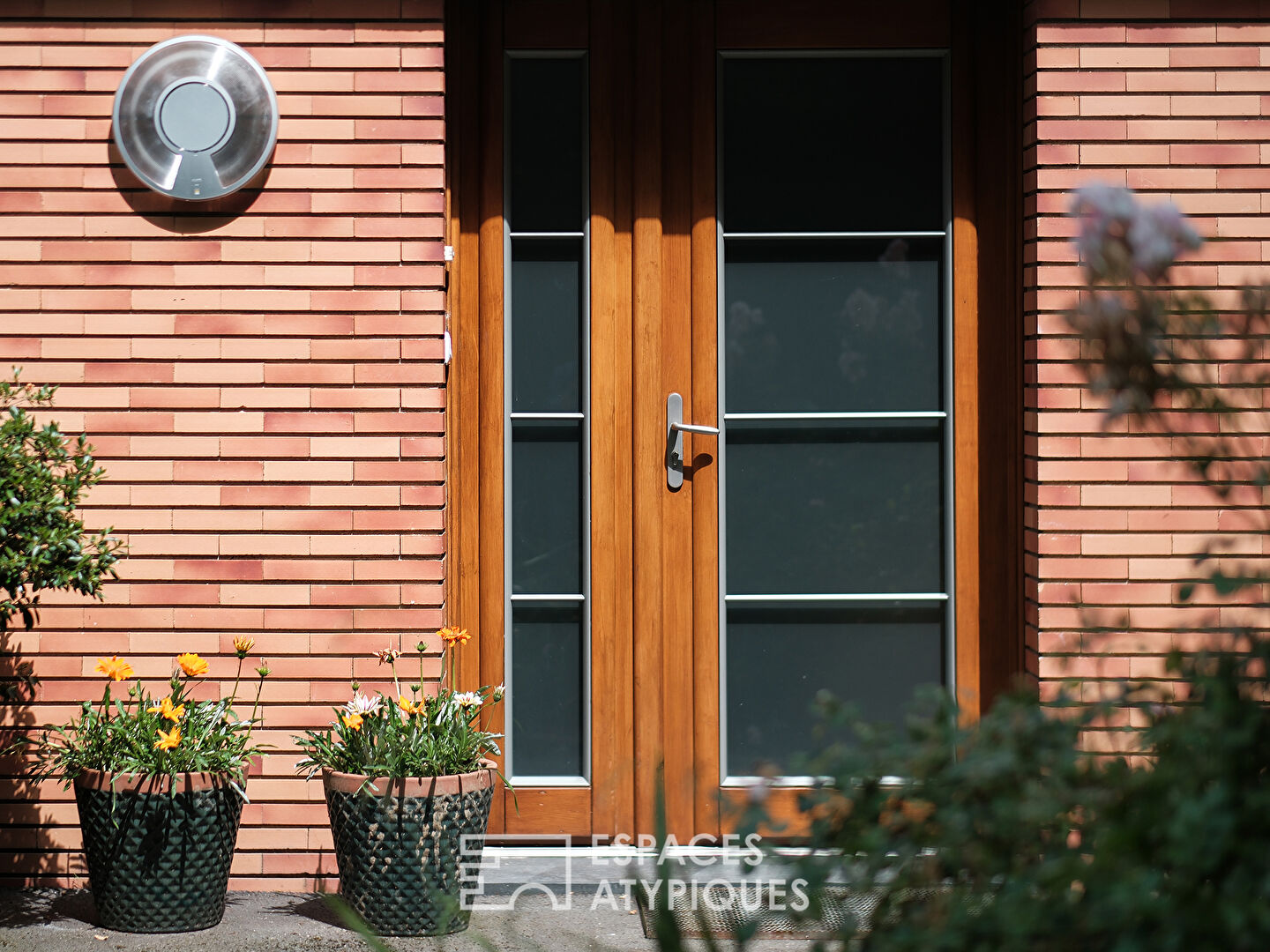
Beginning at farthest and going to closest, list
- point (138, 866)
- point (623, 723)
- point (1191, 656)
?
1. point (623, 723)
2. point (138, 866)
3. point (1191, 656)

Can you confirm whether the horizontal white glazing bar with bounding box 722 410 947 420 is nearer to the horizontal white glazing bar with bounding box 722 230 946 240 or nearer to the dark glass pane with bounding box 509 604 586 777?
the horizontal white glazing bar with bounding box 722 230 946 240

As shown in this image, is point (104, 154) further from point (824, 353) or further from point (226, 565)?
point (824, 353)

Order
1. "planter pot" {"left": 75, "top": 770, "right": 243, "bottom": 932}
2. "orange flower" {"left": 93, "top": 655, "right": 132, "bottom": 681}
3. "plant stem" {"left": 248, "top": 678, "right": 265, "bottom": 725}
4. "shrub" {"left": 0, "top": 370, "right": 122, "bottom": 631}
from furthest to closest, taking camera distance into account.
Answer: "plant stem" {"left": 248, "top": 678, "right": 265, "bottom": 725}, "orange flower" {"left": 93, "top": 655, "right": 132, "bottom": 681}, "planter pot" {"left": 75, "top": 770, "right": 243, "bottom": 932}, "shrub" {"left": 0, "top": 370, "right": 122, "bottom": 631}

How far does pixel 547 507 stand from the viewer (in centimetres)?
417

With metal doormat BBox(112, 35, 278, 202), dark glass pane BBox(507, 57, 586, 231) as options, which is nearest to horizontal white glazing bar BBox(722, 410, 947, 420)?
dark glass pane BBox(507, 57, 586, 231)

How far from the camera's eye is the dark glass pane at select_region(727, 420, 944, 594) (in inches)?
163

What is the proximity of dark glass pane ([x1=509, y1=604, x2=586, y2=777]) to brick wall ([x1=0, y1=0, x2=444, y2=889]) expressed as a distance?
1.51ft

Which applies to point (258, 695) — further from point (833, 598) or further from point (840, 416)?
point (840, 416)

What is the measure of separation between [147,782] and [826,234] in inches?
107

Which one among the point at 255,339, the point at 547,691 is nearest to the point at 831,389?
the point at 547,691

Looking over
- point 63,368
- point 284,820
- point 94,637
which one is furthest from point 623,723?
point 63,368

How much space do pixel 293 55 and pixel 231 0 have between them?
0.86 ft

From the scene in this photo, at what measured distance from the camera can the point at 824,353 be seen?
417cm

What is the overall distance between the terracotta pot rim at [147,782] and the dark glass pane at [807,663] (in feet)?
5.59
